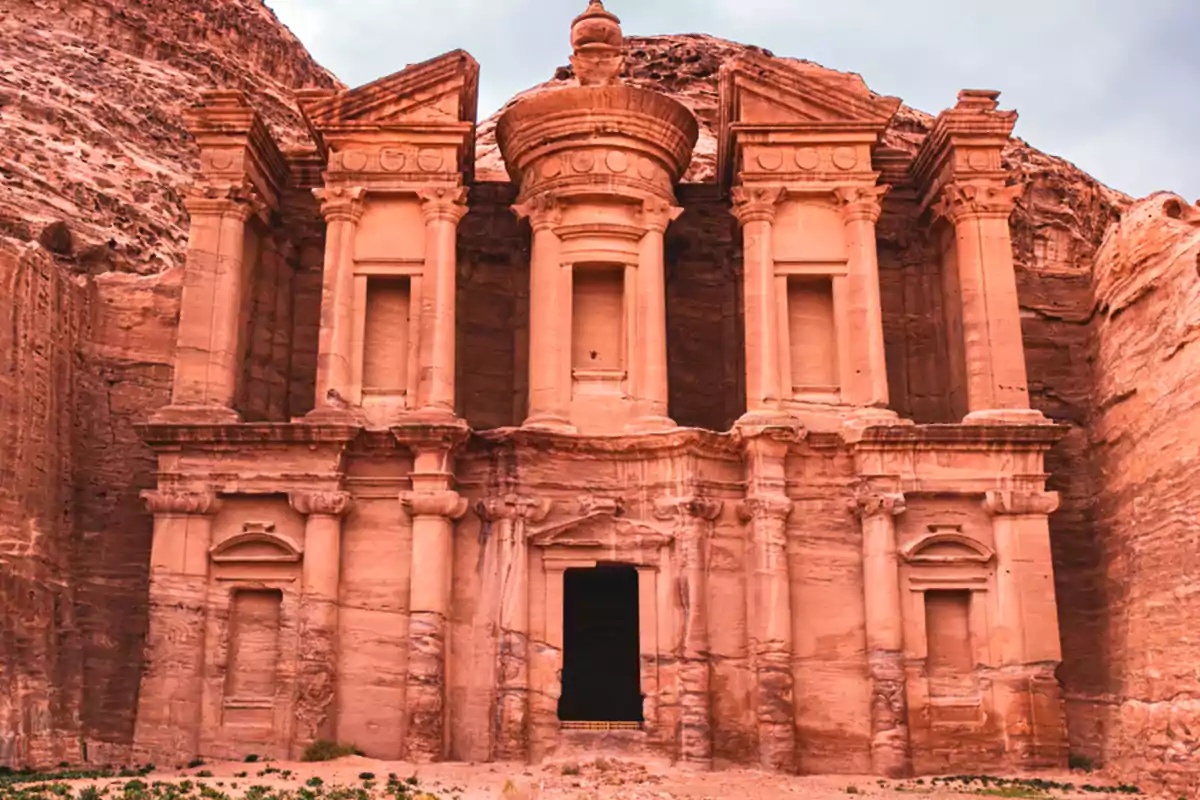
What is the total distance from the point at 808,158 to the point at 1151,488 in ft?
27.1

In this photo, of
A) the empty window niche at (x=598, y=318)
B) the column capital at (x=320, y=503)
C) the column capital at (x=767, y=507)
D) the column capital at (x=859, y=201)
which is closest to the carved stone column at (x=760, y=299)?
the column capital at (x=859, y=201)

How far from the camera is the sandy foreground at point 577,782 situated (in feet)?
60.4

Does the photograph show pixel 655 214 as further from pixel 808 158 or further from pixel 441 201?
pixel 441 201

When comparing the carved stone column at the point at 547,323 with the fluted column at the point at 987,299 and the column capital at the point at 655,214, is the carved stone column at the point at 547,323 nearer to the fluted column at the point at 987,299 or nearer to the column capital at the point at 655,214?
the column capital at the point at 655,214

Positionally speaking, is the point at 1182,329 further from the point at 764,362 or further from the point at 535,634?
the point at 535,634

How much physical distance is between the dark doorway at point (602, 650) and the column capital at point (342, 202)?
8500mm

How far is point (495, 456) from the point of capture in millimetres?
22609

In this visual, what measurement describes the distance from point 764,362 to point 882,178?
6.10 metres

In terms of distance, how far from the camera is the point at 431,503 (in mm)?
21906

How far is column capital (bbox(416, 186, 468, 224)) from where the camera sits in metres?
24.0

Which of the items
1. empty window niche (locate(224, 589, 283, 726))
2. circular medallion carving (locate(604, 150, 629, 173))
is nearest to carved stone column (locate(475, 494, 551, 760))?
empty window niche (locate(224, 589, 283, 726))

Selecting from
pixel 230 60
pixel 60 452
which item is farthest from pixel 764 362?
pixel 230 60

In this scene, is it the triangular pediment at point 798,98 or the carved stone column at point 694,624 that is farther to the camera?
the triangular pediment at point 798,98

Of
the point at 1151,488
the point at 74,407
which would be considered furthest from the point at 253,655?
the point at 1151,488
